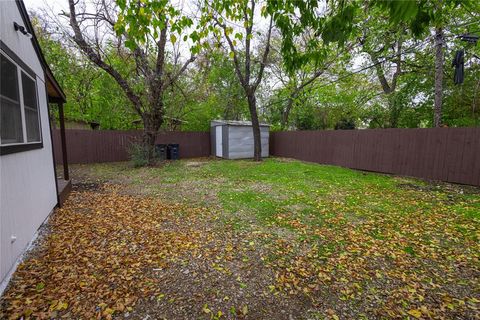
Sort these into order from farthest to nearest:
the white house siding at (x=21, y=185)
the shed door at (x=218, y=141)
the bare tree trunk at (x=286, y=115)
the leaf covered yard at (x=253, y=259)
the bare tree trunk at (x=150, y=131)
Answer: the bare tree trunk at (x=286, y=115) → the shed door at (x=218, y=141) → the bare tree trunk at (x=150, y=131) → the white house siding at (x=21, y=185) → the leaf covered yard at (x=253, y=259)

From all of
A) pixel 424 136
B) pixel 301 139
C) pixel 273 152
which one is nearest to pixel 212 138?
pixel 273 152

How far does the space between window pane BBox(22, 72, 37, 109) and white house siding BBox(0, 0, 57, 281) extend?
204 millimetres

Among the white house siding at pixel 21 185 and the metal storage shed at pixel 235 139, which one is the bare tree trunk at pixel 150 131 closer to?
the metal storage shed at pixel 235 139

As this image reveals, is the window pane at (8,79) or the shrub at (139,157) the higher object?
the window pane at (8,79)

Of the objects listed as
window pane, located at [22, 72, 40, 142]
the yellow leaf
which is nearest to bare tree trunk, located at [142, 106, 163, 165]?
window pane, located at [22, 72, 40, 142]

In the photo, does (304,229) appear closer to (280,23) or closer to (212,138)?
(280,23)

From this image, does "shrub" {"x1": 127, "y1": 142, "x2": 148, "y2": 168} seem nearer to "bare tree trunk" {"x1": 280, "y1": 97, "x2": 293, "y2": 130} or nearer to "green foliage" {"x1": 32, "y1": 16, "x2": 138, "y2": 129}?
"green foliage" {"x1": 32, "y1": 16, "x2": 138, "y2": 129}

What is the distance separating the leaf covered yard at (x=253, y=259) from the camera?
1.99 m

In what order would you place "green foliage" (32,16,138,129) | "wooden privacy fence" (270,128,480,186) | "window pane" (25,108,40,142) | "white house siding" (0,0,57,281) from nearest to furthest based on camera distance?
"white house siding" (0,0,57,281)
"window pane" (25,108,40,142)
"wooden privacy fence" (270,128,480,186)
"green foliage" (32,16,138,129)

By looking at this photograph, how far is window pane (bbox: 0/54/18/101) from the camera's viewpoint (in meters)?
2.43

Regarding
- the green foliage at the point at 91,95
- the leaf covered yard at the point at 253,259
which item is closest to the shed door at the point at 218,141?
the green foliage at the point at 91,95

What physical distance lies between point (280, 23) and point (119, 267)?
301cm

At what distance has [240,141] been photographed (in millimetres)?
13000

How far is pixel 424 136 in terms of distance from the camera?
23.2 ft
